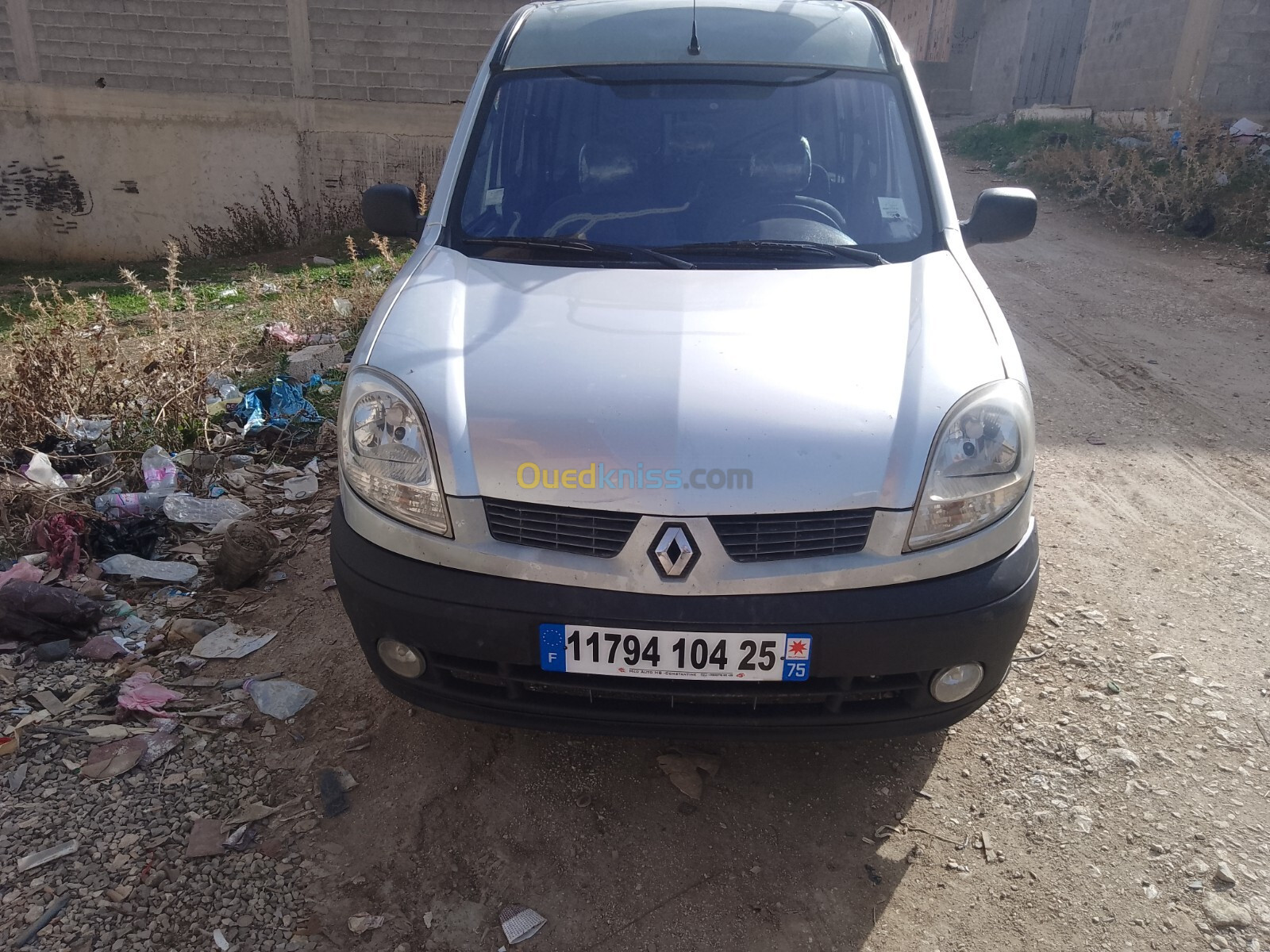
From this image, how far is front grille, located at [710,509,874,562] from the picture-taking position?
1.83 meters

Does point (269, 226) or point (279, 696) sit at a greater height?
point (279, 696)

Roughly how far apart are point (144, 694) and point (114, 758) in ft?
0.89

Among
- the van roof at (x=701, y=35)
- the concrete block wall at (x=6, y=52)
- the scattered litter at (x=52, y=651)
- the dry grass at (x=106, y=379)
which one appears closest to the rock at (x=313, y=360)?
the dry grass at (x=106, y=379)

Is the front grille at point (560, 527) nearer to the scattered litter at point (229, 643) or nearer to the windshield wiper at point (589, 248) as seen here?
the windshield wiper at point (589, 248)

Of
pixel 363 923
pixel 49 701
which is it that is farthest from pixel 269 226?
pixel 363 923

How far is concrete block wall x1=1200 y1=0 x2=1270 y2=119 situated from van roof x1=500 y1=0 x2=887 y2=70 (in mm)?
11880

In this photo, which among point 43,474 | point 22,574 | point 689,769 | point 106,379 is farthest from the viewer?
point 106,379

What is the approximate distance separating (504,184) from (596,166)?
309 millimetres

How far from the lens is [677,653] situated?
1.85 m

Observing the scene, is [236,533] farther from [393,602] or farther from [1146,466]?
[1146,466]

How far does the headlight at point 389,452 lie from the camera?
1.94 meters

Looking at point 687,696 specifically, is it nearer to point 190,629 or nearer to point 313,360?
point 190,629

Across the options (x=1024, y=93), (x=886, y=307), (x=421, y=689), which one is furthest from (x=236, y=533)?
(x=1024, y=93)

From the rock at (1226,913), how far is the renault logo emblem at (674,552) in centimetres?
140
